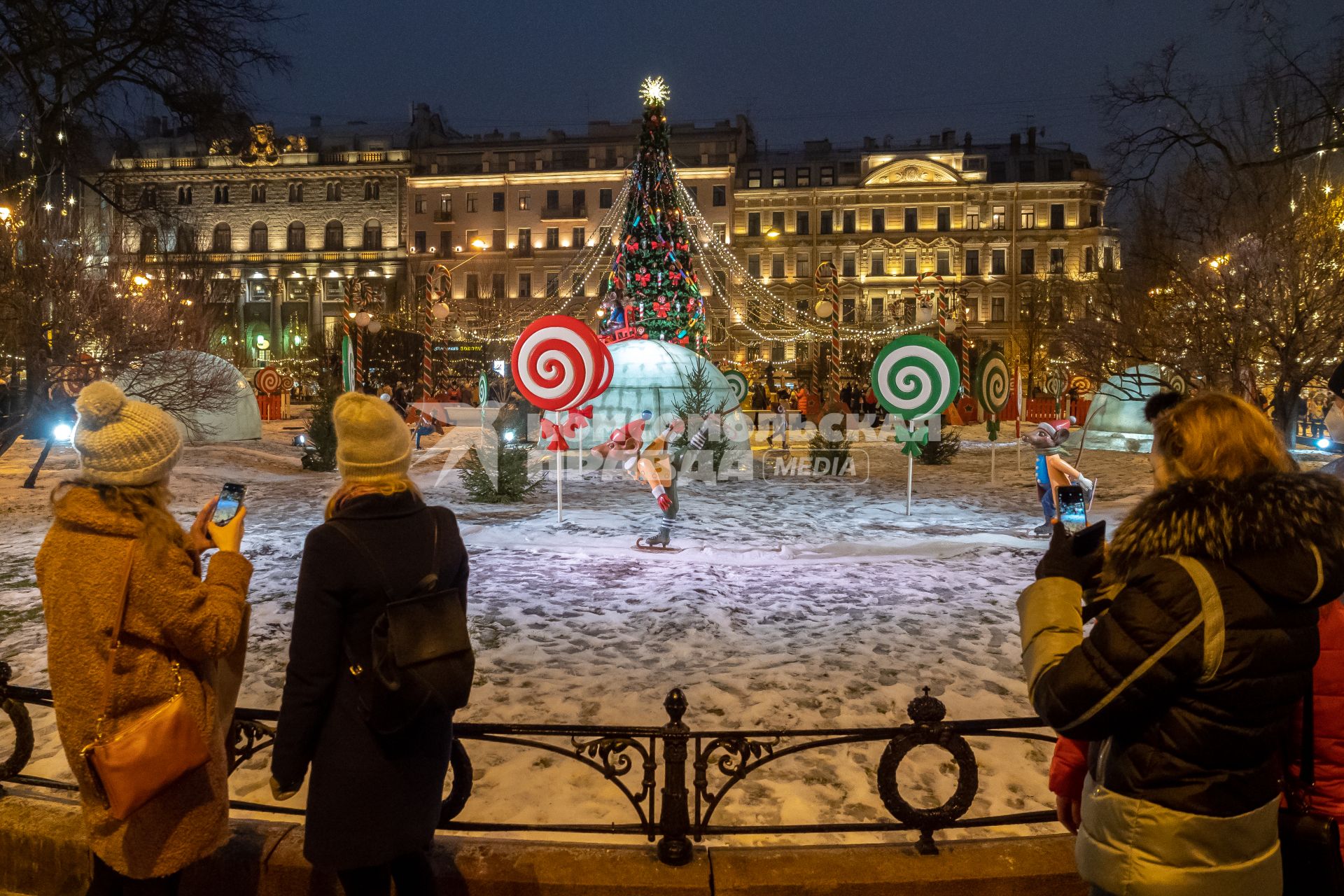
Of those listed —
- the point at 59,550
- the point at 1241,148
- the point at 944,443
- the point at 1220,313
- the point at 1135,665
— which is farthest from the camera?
the point at 944,443

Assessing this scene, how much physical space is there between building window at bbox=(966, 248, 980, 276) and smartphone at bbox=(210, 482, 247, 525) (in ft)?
209

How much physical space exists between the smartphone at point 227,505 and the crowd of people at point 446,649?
40 millimetres

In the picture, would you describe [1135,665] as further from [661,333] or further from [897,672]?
[661,333]

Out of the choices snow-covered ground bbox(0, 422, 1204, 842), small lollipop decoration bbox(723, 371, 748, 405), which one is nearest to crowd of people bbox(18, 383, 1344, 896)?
snow-covered ground bbox(0, 422, 1204, 842)

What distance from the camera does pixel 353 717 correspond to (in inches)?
90.2

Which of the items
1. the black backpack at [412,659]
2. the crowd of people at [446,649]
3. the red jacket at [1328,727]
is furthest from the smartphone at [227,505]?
the red jacket at [1328,727]

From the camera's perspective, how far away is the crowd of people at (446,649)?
1.84 m

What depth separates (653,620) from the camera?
24.0 feet

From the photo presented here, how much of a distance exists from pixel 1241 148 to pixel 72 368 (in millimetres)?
19386

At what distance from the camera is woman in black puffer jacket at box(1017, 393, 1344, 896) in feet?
5.97

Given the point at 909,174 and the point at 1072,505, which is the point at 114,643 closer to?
the point at 1072,505

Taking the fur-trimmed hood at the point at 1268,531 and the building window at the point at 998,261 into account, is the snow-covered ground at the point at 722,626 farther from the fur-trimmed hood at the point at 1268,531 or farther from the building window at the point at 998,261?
the building window at the point at 998,261

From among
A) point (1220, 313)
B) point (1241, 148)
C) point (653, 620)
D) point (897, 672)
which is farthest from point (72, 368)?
point (1241, 148)

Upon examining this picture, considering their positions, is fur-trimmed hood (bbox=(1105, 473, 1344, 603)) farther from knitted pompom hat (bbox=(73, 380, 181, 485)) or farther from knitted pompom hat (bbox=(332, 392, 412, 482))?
knitted pompom hat (bbox=(73, 380, 181, 485))
